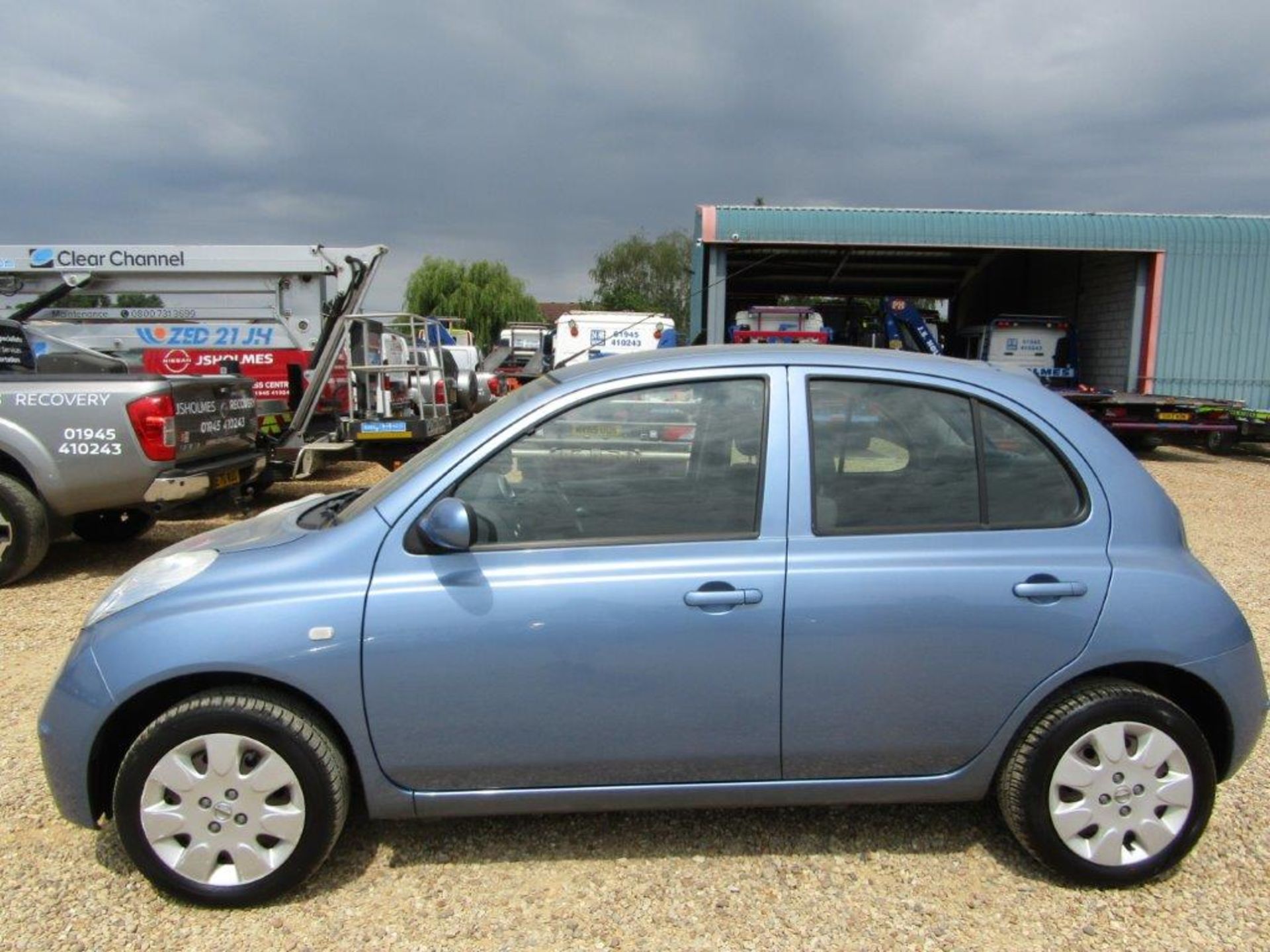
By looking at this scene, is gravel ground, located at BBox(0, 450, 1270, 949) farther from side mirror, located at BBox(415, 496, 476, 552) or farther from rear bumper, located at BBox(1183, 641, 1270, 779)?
side mirror, located at BBox(415, 496, 476, 552)

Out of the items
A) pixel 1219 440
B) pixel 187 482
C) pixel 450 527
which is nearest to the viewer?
pixel 450 527

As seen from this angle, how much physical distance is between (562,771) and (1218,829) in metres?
2.39

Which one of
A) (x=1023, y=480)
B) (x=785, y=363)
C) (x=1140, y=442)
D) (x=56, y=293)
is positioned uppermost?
(x=56, y=293)

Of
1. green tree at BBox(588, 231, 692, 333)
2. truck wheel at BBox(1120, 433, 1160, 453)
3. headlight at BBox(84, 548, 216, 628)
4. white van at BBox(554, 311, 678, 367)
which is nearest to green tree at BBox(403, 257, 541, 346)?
green tree at BBox(588, 231, 692, 333)

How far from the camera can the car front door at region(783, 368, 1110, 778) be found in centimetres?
262

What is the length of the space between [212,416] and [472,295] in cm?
4527

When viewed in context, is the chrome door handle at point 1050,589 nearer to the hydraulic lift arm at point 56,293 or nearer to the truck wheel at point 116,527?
the truck wheel at point 116,527

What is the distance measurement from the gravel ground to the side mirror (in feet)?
3.73

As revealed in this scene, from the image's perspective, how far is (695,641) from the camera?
2572 mm

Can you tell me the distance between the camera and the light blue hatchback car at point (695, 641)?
255cm

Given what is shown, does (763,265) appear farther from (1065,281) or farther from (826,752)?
(826,752)

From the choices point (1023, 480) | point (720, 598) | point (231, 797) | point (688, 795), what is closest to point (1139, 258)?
point (1023, 480)

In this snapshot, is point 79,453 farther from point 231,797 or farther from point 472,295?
point 472,295

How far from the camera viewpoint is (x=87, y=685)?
2572 mm
